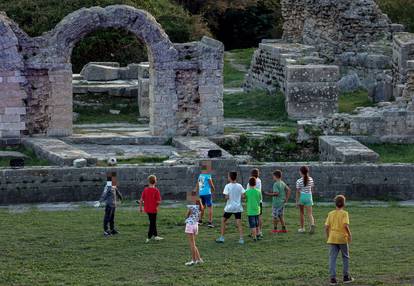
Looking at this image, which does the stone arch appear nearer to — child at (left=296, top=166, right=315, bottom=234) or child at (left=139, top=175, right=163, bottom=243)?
child at (left=296, top=166, right=315, bottom=234)

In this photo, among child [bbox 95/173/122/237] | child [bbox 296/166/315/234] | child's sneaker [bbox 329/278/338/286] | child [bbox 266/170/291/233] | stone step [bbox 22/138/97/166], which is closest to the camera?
child's sneaker [bbox 329/278/338/286]

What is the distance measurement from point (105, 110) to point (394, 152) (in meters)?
9.94

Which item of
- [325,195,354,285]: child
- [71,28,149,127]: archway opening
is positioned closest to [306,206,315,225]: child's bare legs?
[325,195,354,285]: child

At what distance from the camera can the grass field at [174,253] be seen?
21891mm

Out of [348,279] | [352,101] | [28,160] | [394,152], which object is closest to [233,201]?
[348,279]

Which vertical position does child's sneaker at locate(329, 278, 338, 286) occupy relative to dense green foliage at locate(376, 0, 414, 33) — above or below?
below

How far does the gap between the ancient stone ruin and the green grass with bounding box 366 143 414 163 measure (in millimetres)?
4047

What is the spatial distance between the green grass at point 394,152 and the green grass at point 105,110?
26.1 ft

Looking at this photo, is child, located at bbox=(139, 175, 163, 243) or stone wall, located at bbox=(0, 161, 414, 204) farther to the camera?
stone wall, located at bbox=(0, 161, 414, 204)

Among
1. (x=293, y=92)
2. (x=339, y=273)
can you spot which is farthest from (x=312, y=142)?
(x=339, y=273)

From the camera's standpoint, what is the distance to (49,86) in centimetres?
3431

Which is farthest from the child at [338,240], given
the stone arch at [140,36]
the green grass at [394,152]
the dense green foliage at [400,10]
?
the dense green foliage at [400,10]

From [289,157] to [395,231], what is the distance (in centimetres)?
892

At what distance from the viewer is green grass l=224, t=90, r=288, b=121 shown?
128 ft
